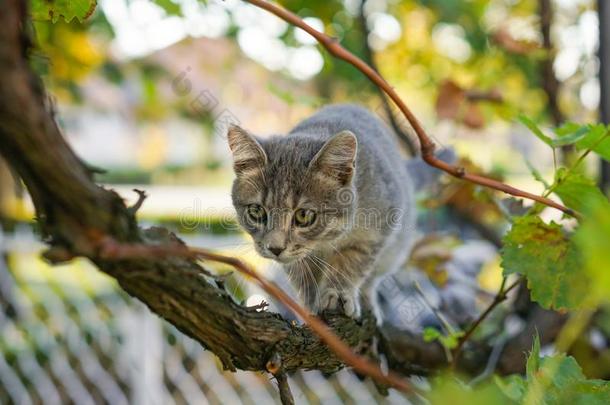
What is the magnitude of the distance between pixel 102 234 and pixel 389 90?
31cm

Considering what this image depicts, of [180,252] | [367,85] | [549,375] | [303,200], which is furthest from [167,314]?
[367,85]

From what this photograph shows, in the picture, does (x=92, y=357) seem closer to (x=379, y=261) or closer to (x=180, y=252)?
(x=379, y=261)

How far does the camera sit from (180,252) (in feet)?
1.36

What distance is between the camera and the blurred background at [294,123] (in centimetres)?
148

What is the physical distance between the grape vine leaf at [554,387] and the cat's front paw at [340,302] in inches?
18.5

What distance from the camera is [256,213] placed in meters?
1.23

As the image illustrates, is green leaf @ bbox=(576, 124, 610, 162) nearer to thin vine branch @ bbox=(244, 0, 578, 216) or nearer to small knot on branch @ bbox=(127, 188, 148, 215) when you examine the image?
thin vine branch @ bbox=(244, 0, 578, 216)

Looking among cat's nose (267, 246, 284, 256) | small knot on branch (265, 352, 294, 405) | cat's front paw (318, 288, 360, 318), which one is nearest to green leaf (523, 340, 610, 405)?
small knot on branch (265, 352, 294, 405)

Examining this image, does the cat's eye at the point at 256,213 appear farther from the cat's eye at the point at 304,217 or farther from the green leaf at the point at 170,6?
the green leaf at the point at 170,6

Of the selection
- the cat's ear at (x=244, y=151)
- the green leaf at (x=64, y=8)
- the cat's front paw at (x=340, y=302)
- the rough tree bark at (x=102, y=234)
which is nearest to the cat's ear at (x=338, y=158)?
the cat's ear at (x=244, y=151)

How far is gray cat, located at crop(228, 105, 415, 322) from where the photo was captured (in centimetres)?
116

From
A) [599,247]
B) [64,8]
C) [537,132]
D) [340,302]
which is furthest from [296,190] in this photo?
[599,247]

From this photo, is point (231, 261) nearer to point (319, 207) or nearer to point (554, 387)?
point (554, 387)

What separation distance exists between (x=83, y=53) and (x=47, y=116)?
5.63 feet
